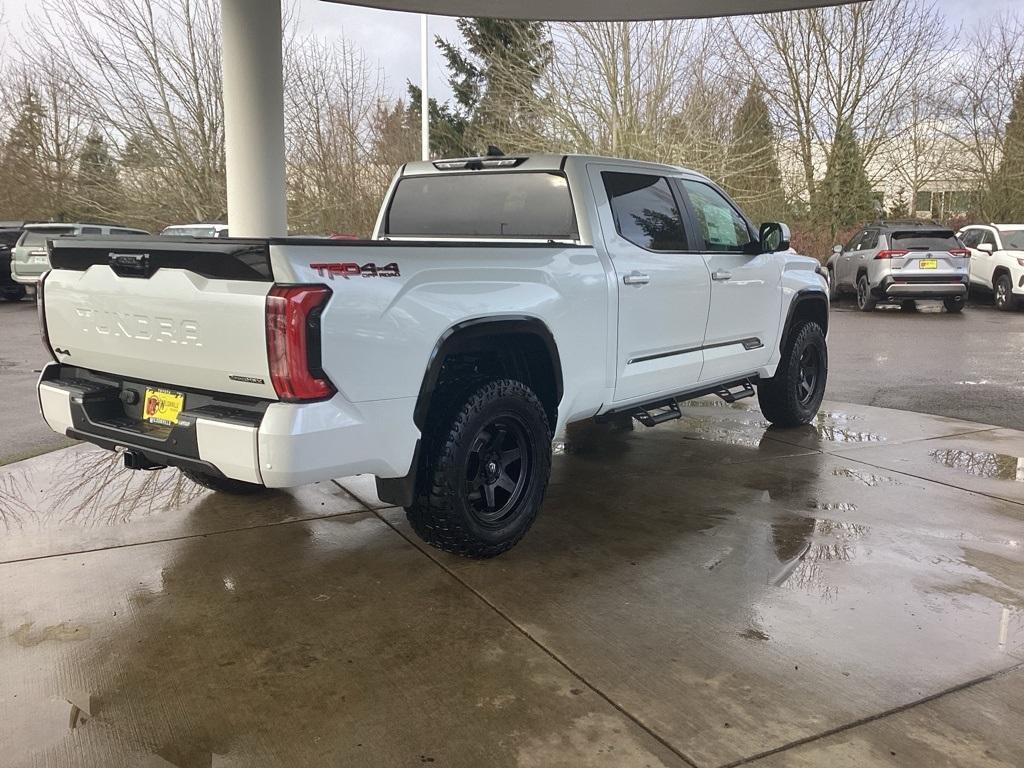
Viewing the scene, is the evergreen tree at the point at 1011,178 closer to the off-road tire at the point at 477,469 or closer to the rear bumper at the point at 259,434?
the off-road tire at the point at 477,469

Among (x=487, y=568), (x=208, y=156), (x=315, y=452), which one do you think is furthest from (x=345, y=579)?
(x=208, y=156)

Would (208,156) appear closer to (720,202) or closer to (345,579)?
(720,202)

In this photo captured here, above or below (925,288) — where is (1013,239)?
above

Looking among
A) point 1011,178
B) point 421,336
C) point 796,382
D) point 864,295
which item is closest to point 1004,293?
point 864,295

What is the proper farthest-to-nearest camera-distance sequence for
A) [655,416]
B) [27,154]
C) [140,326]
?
[27,154] < [655,416] < [140,326]

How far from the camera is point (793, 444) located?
6.57m

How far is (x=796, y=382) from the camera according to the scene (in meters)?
6.96

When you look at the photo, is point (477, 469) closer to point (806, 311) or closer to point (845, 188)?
point (806, 311)

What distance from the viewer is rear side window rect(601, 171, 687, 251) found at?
500 centimetres

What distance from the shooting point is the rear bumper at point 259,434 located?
10.5 feet

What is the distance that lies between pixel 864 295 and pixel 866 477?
43.8ft

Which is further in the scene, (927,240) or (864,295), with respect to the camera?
(864,295)

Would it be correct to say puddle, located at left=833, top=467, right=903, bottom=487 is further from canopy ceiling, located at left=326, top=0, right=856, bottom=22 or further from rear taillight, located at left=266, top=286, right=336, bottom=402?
canopy ceiling, located at left=326, top=0, right=856, bottom=22

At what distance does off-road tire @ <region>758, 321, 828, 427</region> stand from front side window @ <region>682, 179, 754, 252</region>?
115 cm
